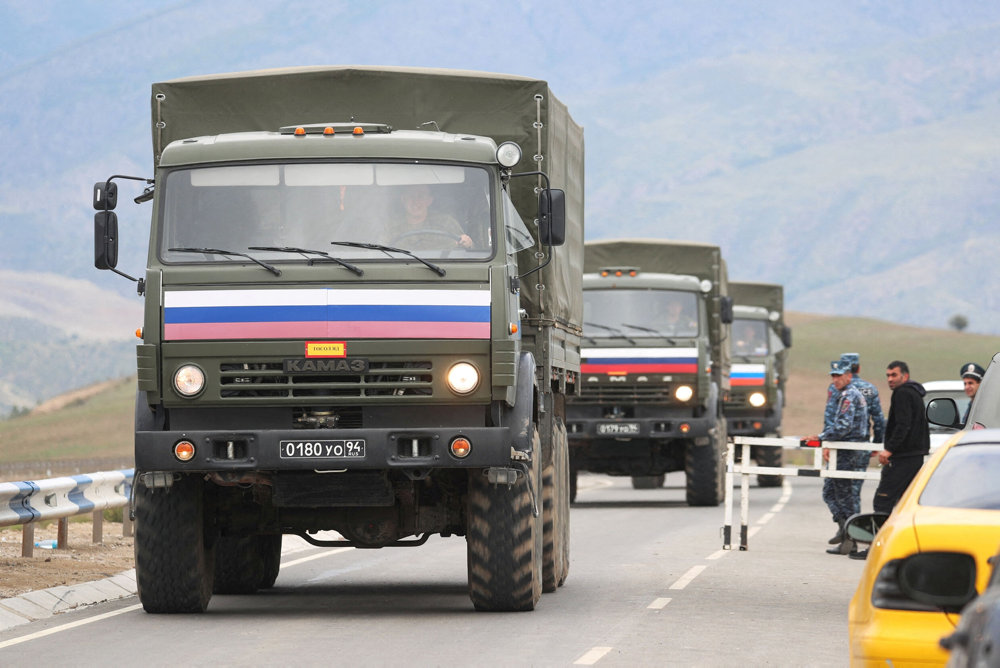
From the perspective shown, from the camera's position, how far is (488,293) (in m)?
11.4

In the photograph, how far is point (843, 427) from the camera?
18.5m

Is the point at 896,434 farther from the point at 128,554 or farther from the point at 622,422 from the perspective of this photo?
the point at 622,422

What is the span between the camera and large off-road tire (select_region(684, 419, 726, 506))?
26.9m

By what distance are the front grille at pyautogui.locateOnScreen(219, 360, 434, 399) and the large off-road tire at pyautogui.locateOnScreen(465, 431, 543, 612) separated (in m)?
0.82

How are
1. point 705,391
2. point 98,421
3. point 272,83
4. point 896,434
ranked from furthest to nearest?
point 98,421 → point 705,391 → point 896,434 → point 272,83

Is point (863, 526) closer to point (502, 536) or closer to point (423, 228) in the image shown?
point (502, 536)

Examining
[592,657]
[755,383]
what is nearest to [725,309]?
[755,383]

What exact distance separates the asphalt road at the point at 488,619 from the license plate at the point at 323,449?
3.56 ft

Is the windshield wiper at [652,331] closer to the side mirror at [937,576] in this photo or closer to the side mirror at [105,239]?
the side mirror at [105,239]

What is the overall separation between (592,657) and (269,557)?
4942 millimetres

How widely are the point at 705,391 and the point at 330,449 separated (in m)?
15.6

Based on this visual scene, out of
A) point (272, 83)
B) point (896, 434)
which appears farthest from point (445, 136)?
point (896, 434)

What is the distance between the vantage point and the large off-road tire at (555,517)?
13602 millimetres

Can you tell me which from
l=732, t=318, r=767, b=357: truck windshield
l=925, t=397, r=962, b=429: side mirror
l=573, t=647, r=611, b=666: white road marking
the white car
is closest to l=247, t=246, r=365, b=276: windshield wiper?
l=573, t=647, r=611, b=666: white road marking
